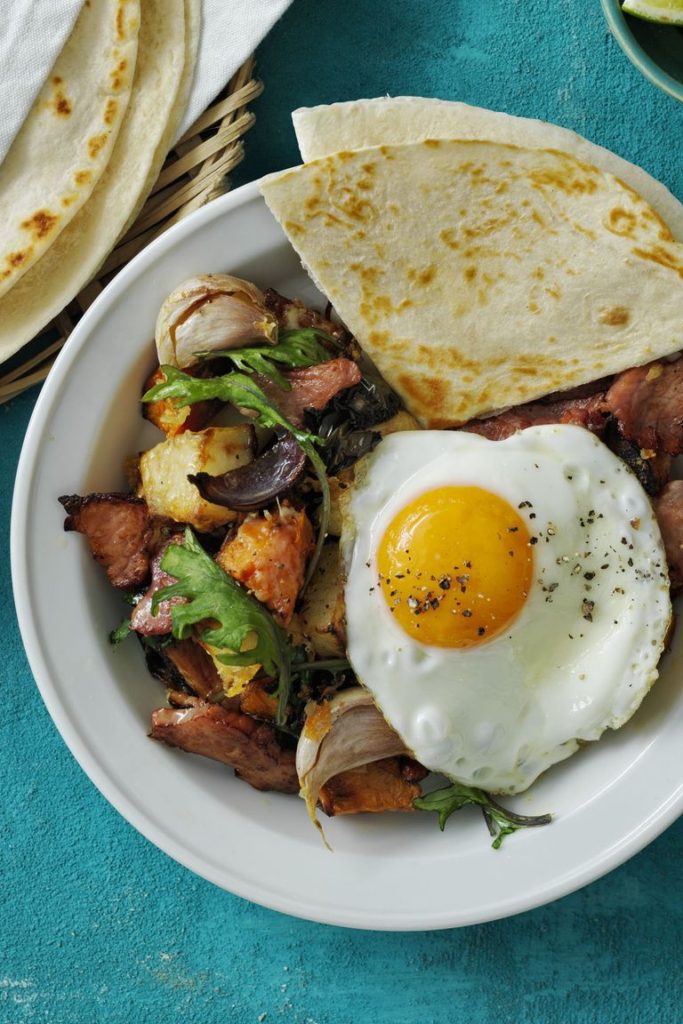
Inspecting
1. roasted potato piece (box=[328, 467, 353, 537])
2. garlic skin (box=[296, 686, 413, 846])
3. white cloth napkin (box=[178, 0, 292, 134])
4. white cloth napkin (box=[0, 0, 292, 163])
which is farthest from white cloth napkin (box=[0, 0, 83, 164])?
garlic skin (box=[296, 686, 413, 846])

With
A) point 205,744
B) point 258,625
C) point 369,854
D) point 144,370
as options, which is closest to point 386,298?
point 144,370

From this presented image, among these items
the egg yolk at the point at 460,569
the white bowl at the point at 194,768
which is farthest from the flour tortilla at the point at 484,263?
the egg yolk at the point at 460,569

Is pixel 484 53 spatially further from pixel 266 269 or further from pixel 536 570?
pixel 536 570

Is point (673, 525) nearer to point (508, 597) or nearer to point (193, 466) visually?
point (508, 597)

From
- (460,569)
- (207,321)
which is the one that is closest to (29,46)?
(207,321)

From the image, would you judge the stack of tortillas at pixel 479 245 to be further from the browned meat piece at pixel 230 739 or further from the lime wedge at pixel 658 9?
the browned meat piece at pixel 230 739

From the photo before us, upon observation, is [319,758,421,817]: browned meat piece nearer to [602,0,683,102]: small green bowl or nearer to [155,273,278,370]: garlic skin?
[155,273,278,370]: garlic skin
